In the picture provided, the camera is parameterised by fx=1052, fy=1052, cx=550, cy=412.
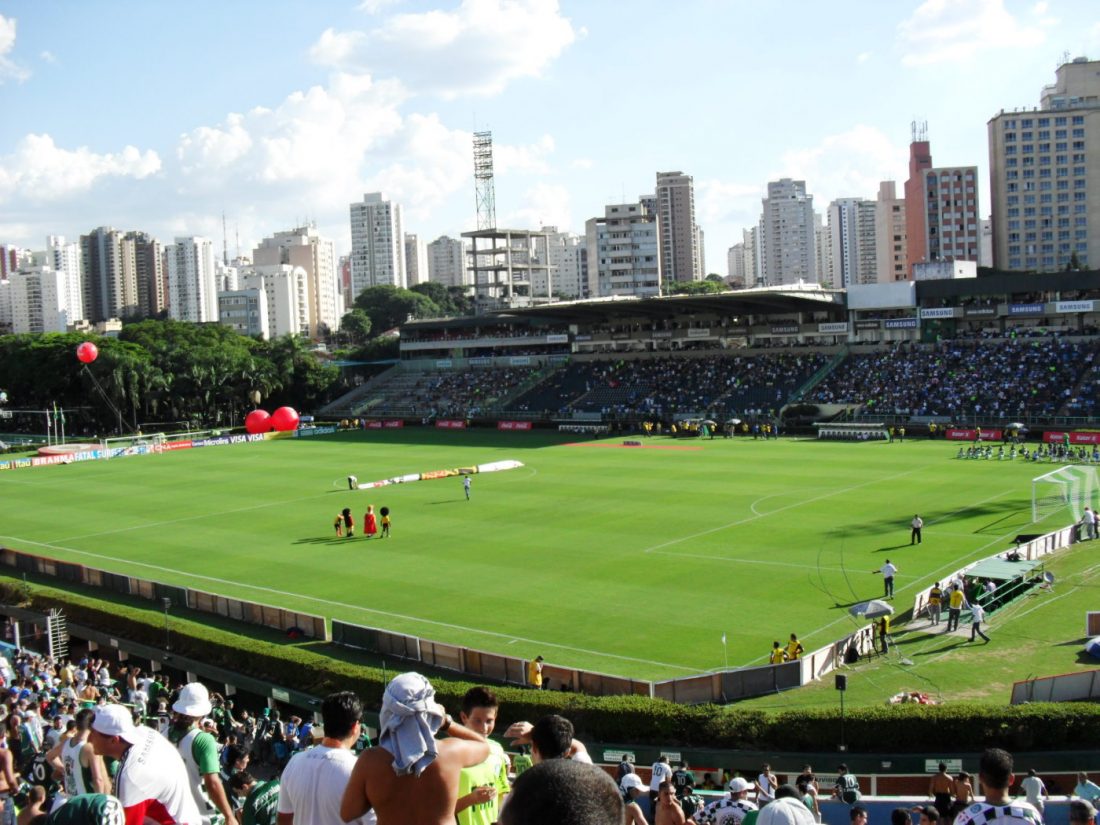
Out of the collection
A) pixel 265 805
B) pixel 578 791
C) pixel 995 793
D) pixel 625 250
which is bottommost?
→ pixel 265 805

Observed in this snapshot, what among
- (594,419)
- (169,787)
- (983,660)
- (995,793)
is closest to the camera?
Result: (995,793)

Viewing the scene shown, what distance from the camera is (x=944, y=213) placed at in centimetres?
16062

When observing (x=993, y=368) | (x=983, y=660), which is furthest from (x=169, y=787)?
(x=993, y=368)

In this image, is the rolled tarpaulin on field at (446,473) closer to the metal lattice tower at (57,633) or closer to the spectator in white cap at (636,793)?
the metal lattice tower at (57,633)

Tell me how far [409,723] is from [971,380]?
71619mm

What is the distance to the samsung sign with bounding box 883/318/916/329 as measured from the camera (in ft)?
259

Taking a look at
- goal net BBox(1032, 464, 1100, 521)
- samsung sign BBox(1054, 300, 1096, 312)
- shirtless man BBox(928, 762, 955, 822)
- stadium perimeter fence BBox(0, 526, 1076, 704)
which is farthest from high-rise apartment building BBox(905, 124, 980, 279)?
shirtless man BBox(928, 762, 955, 822)

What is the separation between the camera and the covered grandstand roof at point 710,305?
77.6 metres

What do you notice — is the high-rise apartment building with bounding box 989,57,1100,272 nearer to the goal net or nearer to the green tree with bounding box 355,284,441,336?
the green tree with bounding box 355,284,441,336

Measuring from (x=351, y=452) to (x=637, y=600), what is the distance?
45974mm

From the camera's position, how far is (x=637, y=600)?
30.2m

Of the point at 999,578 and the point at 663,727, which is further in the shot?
the point at 999,578

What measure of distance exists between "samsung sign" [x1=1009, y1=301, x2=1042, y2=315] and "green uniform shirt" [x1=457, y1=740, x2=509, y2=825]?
76.7 meters

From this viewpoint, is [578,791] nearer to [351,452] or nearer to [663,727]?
[663,727]
